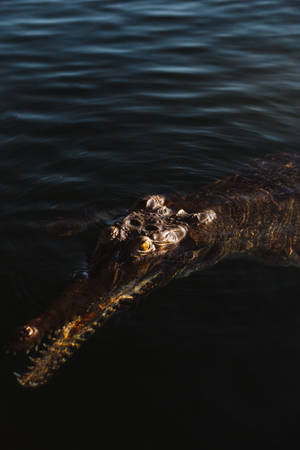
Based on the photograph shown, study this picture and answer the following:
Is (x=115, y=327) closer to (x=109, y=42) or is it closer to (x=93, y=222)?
(x=93, y=222)

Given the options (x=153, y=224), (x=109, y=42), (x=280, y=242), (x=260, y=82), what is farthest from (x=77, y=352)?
(x=109, y=42)

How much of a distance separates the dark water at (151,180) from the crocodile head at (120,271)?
0.15m

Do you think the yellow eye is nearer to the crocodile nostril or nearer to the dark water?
the crocodile nostril

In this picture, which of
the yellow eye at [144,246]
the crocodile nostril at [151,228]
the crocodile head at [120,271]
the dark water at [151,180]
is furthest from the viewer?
the crocodile nostril at [151,228]

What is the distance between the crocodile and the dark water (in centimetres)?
17

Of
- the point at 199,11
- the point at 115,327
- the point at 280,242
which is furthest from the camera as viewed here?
the point at 199,11

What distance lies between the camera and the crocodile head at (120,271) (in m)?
3.33

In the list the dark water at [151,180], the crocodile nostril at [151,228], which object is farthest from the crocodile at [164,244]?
the dark water at [151,180]

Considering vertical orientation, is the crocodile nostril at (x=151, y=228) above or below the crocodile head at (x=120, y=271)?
above

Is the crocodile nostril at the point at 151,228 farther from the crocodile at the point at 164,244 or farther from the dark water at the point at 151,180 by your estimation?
the dark water at the point at 151,180

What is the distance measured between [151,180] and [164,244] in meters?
1.47

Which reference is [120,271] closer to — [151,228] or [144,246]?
[144,246]

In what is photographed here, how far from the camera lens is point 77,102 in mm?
7715

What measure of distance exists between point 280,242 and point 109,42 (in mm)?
7541
